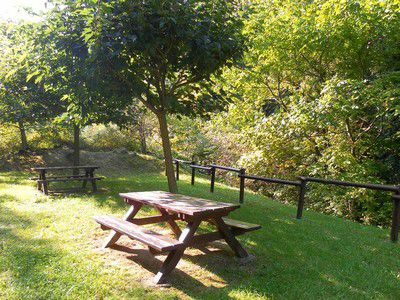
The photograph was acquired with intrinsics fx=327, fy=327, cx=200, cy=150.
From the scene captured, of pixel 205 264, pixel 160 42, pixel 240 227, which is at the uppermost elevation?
pixel 160 42

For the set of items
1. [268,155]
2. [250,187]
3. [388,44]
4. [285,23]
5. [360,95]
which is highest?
[285,23]

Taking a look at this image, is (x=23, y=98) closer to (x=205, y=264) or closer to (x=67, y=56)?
(x=67, y=56)

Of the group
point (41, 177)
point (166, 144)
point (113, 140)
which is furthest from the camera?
point (113, 140)

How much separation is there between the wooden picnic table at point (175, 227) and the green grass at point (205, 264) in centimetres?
22

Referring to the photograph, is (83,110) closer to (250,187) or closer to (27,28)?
(27,28)

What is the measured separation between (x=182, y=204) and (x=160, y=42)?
250 cm

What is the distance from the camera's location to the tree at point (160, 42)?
4711mm

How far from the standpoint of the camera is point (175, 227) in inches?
195

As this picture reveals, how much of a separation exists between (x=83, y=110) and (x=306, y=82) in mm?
7542

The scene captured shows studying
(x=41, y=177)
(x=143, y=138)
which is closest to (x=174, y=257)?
(x=41, y=177)

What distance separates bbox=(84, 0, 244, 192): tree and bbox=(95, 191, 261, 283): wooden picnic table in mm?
2089

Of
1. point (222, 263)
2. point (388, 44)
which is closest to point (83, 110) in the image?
point (222, 263)

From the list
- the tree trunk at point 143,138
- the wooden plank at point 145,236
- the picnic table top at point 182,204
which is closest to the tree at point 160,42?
the picnic table top at point 182,204

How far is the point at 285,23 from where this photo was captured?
363 inches
